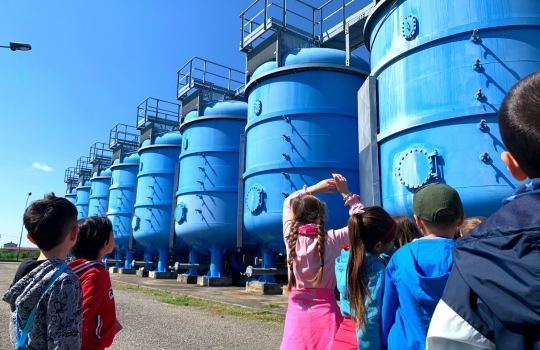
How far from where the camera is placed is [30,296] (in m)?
1.81

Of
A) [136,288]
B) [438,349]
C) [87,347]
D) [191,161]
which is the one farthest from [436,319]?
[191,161]

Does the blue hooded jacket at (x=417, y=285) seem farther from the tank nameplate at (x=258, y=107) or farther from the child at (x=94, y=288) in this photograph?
the tank nameplate at (x=258, y=107)

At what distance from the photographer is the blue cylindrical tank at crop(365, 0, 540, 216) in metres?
5.73

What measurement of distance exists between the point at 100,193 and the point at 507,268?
2932 centimetres

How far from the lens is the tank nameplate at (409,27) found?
22.3ft

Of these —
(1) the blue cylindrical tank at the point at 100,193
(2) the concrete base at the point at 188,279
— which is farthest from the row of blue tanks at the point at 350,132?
(1) the blue cylindrical tank at the point at 100,193

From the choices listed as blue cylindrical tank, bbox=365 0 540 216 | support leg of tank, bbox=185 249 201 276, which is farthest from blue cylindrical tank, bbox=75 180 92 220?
blue cylindrical tank, bbox=365 0 540 216

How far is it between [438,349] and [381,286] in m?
1.17

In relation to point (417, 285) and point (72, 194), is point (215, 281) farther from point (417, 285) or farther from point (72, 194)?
point (72, 194)

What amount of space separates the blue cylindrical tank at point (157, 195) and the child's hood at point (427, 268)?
17374 millimetres

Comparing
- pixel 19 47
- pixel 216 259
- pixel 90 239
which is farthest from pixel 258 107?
pixel 90 239

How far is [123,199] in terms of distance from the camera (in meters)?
22.8

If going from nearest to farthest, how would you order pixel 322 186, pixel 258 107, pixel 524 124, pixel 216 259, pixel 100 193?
pixel 524 124
pixel 322 186
pixel 258 107
pixel 216 259
pixel 100 193

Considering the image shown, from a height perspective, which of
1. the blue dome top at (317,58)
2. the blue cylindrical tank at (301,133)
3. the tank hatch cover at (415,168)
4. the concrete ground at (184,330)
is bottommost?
the concrete ground at (184,330)
